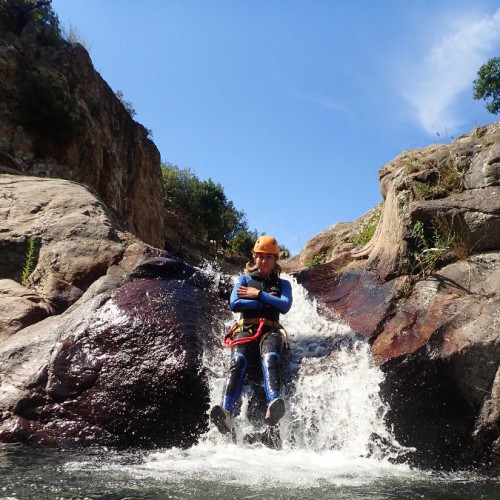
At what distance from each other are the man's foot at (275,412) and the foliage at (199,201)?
32872 millimetres

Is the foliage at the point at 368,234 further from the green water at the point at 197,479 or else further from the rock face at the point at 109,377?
the green water at the point at 197,479

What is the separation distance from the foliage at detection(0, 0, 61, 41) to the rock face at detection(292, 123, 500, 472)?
1240cm

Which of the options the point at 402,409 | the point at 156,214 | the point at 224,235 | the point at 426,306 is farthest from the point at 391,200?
the point at 224,235

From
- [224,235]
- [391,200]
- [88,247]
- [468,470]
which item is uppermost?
[224,235]

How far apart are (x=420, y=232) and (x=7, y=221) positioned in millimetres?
6591

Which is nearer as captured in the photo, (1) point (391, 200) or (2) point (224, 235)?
(1) point (391, 200)

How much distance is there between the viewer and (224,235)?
1597 inches

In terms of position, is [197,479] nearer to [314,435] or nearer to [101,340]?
[314,435]

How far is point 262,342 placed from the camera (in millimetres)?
5301

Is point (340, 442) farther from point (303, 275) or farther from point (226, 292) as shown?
point (303, 275)

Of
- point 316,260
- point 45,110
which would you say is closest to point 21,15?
point 45,110

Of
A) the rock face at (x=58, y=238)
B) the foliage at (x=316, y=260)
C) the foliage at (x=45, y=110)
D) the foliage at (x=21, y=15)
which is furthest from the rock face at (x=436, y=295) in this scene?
the foliage at (x=21, y=15)

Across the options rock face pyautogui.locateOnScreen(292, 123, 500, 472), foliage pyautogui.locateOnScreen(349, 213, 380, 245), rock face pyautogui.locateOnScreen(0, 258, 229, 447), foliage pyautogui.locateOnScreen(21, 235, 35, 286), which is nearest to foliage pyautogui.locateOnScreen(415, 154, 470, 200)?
rock face pyautogui.locateOnScreen(292, 123, 500, 472)

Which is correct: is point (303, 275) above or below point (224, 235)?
below
